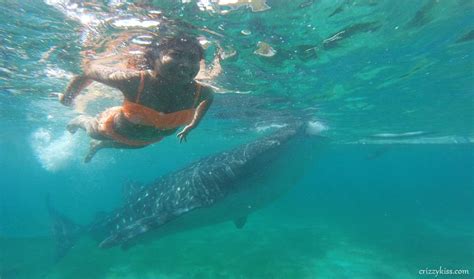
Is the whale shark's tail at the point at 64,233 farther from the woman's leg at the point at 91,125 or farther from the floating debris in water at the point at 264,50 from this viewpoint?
the floating debris in water at the point at 264,50

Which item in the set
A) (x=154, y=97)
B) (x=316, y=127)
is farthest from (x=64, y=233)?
(x=316, y=127)

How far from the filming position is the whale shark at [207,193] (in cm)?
929

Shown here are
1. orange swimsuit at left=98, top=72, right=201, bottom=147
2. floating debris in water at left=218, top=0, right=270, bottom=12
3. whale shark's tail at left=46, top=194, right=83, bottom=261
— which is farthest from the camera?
whale shark's tail at left=46, top=194, right=83, bottom=261

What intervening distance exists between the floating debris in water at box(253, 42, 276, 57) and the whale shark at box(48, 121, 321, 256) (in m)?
3.20

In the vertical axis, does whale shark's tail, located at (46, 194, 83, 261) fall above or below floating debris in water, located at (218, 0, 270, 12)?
below

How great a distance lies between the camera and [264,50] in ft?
36.1

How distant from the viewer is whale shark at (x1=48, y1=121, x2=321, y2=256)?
366 inches

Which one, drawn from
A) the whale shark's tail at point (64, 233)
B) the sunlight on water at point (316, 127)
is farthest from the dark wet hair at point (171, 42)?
the sunlight on water at point (316, 127)

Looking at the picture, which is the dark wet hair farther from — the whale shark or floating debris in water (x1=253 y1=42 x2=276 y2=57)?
the whale shark

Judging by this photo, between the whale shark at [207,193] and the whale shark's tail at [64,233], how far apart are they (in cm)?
150

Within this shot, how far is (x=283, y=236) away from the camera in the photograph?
2066 cm

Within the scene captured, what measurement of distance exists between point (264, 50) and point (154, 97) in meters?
6.13

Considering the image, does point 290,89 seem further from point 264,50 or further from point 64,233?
point 64,233

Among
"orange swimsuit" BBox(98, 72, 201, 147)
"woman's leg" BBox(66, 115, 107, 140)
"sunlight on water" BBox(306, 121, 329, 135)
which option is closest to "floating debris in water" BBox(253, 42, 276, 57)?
"orange swimsuit" BBox(98, 72, 201, 147)
